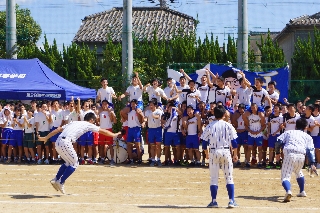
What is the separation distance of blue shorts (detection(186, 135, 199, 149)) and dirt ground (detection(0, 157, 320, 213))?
0.68 meters

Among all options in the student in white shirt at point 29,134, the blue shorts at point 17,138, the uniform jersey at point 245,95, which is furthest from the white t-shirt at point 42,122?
the uniform jersey at point 245,95

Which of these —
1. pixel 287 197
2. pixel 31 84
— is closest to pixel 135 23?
pixel 31 84

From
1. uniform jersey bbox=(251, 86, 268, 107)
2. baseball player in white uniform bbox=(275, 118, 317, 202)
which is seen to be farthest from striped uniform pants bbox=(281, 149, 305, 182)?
uniform jersey bbox=(251, 86, 268, 107)

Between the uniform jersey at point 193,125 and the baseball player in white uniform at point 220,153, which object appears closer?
the baseball player in white uniform at point 220,153

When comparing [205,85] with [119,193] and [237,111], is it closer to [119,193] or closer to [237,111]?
[237,111]

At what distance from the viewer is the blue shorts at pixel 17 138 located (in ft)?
71.1

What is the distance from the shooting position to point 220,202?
14.4 meters

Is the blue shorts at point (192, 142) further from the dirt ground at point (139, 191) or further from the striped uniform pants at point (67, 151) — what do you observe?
the striped uniform pants at point (67, 151)

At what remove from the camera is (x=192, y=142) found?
788 inches

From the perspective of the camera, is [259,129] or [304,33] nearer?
[259,129]

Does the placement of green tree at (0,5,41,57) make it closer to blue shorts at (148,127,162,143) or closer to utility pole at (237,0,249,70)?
utility pole at (237,0,249,70)

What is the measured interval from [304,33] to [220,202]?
87.2ft

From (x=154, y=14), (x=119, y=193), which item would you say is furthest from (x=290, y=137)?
(x=154, y=14)

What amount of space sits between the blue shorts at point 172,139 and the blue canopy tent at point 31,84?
396 centimetres
